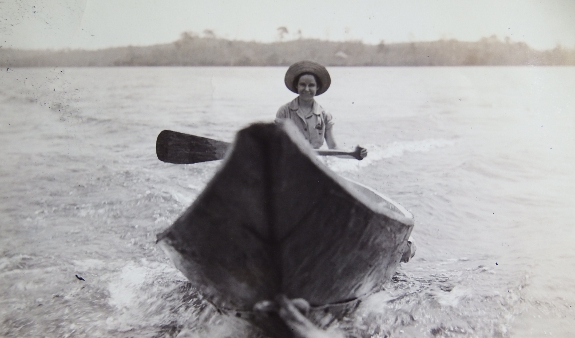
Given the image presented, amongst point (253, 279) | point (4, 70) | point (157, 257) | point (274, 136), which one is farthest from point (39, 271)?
point (274, 136)

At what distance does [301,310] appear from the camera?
1.57 metres

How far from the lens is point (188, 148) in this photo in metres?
1.92

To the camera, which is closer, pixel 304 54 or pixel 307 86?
pixel 307 86

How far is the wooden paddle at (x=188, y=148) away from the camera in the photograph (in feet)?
6.12

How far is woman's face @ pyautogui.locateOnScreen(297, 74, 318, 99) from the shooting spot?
2.39 meters

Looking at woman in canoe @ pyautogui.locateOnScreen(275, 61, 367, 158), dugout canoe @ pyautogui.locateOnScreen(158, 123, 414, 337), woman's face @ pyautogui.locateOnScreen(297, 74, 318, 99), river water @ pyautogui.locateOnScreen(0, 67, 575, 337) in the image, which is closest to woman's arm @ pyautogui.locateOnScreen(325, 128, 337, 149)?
woman in canoe @ pyautogui.locateOnScreen(275, 61, 367, 158)

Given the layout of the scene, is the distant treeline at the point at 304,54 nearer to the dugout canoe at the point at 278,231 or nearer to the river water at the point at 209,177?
the river water at the point at 209,177

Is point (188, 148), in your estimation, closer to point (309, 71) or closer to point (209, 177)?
point (209, 177)

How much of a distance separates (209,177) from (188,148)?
37cm

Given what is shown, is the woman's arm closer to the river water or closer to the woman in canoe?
the woman in canoe

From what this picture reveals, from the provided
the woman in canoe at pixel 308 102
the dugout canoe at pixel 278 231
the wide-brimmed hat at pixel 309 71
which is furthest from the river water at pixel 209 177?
the wide-brimmed hat at pixel 309 71

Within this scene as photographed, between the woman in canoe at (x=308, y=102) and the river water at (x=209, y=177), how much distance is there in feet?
2.61

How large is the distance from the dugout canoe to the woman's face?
3.74 ft

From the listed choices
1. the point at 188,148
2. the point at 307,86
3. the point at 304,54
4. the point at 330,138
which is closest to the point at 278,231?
A: the point at 188,148
